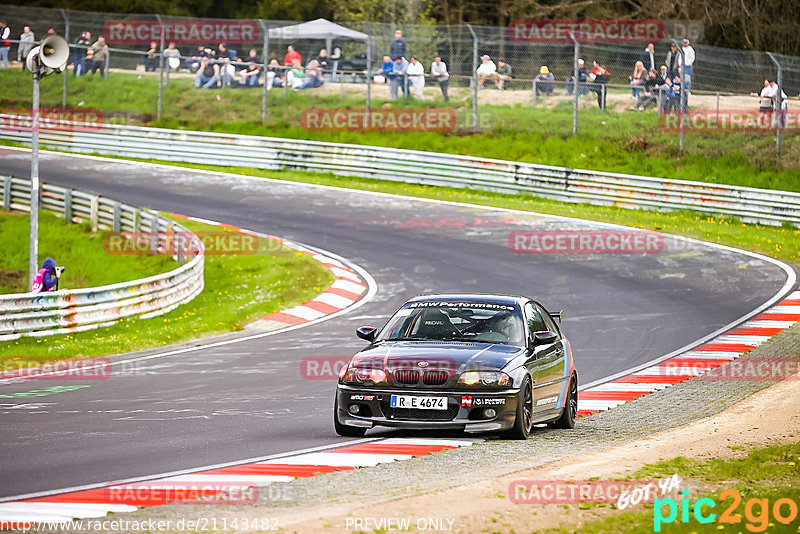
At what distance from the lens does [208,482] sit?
8453mm

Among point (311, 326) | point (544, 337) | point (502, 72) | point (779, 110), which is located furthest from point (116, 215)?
point (544, 337)

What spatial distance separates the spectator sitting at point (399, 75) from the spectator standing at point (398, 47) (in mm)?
116

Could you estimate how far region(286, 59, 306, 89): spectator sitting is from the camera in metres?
36.1

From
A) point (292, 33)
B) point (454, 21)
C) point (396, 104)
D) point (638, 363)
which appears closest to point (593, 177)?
point (396, 104)

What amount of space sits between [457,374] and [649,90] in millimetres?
23192

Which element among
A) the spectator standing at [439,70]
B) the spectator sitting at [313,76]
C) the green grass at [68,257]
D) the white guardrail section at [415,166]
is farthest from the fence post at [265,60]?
the green grass at [68,257]

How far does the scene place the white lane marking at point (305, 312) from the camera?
20078mm

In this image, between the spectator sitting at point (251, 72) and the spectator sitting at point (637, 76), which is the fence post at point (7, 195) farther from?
the spectator sitting at point (637, 76)

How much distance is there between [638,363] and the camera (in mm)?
16078

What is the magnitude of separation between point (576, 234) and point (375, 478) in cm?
1844

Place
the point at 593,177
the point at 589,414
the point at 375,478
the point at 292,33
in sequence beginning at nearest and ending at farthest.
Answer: the point at 375,478 < the point at 589,414 < the point at 593,177 < the point at 292,33

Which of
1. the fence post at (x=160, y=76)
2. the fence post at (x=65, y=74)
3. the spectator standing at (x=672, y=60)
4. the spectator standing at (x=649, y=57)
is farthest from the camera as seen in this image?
the fence post at (x=65, y=74)

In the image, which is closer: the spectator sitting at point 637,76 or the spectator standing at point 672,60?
the spectator standing at point 672,60

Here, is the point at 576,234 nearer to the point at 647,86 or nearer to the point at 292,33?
the point at 647,86
